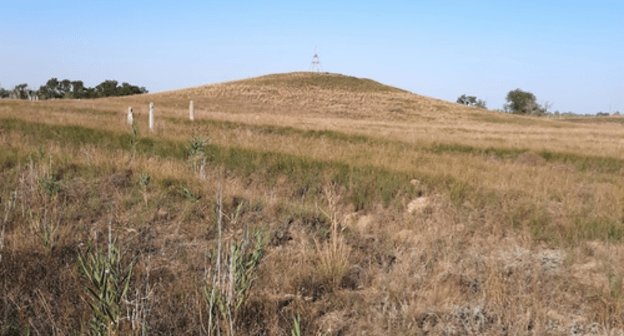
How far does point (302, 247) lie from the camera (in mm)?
4984

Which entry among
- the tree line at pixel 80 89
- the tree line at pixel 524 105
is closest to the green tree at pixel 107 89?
the tree line at pixel 80 89

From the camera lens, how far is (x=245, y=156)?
10.7m

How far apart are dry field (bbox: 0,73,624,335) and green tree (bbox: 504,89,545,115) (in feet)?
275

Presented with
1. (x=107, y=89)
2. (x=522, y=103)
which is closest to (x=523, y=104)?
(x=522, y=103)

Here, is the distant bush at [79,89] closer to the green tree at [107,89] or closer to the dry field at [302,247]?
the green tree at [107,89]

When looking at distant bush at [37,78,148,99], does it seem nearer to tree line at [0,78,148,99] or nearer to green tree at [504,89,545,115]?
tree line at [0,78,148,99]

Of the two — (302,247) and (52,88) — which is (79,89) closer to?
(52,88)

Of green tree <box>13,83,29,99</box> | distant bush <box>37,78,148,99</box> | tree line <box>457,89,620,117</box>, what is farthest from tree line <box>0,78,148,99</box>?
tree line <box>457,89,620,117</box>

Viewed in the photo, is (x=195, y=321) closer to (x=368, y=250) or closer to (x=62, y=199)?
(x=368, y=250)

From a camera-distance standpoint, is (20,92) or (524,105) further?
(524,105)

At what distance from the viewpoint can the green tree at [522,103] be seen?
85275 mm

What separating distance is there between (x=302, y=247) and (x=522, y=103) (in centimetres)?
9691

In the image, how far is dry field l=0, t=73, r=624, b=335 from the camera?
11.2 ft

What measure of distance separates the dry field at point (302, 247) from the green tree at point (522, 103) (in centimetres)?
8369
